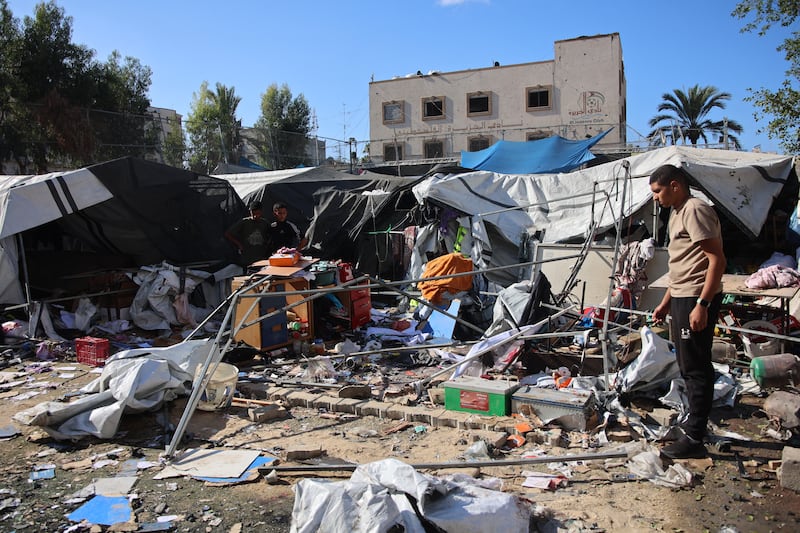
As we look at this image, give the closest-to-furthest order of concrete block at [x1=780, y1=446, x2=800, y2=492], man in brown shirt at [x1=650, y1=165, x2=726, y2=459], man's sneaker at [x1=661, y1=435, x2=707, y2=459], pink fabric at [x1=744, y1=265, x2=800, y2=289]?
concrete block at [x1=780, y1=446, x2=800, y2=492] < man in brown shirt at [x1=650, y1=165, x2=726, y2=459] < man's sneaker at [x1=661, y1=435, x2=707, y2=459] < pink fabric at [x1=744, y1=265, x2=800, y2=289]

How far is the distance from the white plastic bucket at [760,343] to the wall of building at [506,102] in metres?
23.8

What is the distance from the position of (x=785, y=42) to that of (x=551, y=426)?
12216 mm

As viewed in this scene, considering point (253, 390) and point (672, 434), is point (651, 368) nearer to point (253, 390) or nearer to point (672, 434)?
point (672, 434)

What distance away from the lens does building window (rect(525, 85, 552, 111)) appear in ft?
104

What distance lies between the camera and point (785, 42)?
12.0 m

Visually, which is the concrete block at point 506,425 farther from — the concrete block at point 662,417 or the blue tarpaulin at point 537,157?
the blue tarpaulin at point 537,157

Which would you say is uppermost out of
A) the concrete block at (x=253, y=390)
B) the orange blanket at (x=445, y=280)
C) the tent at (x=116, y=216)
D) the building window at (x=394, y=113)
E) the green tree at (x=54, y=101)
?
the building window at (x=394, y=113)

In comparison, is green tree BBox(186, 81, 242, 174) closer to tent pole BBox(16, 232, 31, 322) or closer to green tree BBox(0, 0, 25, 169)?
green tree BBox(0, 0, 25, 169)

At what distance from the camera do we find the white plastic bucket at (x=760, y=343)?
560cm

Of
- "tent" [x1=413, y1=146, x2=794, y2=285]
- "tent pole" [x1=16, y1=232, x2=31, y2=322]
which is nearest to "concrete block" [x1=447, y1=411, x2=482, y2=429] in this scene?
"tent" [x1=413, y1=146, x2=794, y2=285]

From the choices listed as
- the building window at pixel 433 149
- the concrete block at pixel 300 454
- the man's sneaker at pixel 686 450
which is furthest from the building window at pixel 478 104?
the concrete block at pixel 300 454

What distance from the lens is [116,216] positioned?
8891mm

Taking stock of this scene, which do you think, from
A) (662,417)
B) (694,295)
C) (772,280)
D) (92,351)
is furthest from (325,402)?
(772,280)

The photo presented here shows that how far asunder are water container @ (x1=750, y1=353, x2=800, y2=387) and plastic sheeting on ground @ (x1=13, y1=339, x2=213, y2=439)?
4.93 metres
